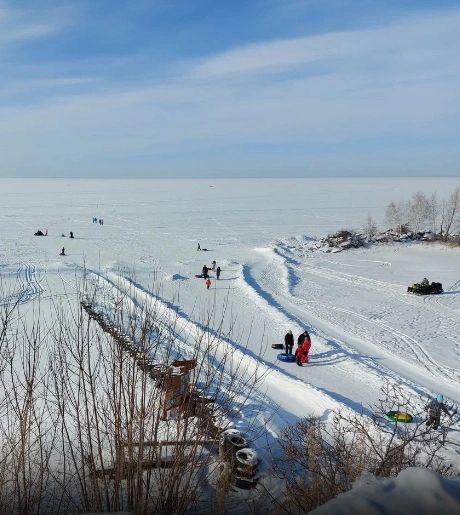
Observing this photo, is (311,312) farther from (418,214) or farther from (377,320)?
(418,214)

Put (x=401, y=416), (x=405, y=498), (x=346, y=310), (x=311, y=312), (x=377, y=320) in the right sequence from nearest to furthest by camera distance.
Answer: (x=405, y=498) → (x=401, y=416) → (x=377, y=320) → (x=311, y=312) → (x=346, y=310)

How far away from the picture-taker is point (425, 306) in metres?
23.1

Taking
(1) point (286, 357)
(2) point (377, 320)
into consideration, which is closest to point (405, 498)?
(1) point (286, 357)

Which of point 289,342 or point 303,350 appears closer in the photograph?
point 303,350

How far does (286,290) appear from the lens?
26109 millimetres

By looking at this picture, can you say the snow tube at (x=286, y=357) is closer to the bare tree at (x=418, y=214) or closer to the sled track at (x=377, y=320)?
the sled track at (x=377, y=320)

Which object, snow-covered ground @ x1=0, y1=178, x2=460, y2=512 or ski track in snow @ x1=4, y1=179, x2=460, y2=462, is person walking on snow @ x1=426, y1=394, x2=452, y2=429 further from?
ski track in snow @ x1=4, y1=179, x2=460, y2=462

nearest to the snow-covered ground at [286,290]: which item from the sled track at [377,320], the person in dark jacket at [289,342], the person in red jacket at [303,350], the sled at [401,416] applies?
the sled track at [377,320]

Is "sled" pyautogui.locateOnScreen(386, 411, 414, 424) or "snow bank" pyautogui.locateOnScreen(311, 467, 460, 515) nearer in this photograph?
"snow bank" pyautogui.locateOnScreen(311, 467, 460, 515)

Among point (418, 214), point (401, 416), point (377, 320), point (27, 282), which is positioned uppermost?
point (418, 214)

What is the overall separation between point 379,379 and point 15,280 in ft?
63.4

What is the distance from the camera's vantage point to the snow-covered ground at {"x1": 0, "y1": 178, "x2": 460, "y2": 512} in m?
13.8

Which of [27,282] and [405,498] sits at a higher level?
[405,498]

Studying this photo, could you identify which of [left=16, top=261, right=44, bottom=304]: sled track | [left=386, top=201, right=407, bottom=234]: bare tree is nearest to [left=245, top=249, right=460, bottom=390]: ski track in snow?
[left=16, top=261, right=44, bottom=304]: sled track
